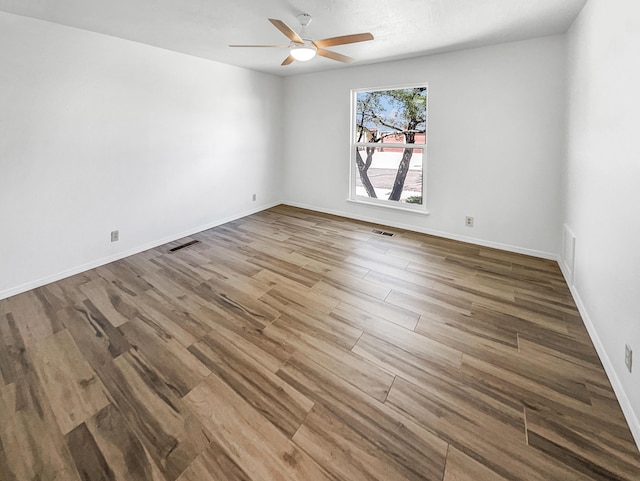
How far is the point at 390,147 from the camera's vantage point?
14.6 feet

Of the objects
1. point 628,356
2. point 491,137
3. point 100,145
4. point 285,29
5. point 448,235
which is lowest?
point 628,356

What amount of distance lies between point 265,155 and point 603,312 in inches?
195

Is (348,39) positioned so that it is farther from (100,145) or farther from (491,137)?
(100,145)

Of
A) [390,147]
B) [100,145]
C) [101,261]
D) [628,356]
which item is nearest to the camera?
[628,356]

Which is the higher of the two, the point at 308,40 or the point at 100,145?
the point at 308,40

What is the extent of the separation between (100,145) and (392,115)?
3.84 m

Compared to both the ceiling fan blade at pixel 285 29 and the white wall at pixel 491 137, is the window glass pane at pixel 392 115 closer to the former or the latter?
the white wall at pixel 491 137

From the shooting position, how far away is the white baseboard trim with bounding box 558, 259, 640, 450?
136 centimetres

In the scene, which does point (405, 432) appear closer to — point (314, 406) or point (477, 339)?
point (314, 406)

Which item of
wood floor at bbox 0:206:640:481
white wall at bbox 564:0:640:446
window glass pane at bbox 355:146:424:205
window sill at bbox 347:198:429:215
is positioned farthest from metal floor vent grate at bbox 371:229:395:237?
white wall at bbox 564:0:640:446

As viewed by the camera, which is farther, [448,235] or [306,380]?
[448,235]

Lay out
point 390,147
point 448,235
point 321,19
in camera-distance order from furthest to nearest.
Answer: point 390,147 → point 448,235 → point 321,19

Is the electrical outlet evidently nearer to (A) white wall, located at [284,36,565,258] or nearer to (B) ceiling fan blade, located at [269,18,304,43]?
(A) white wall, located at [284,36,565,258]

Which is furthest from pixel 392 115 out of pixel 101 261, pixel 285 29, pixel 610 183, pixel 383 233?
pixel 101 261
